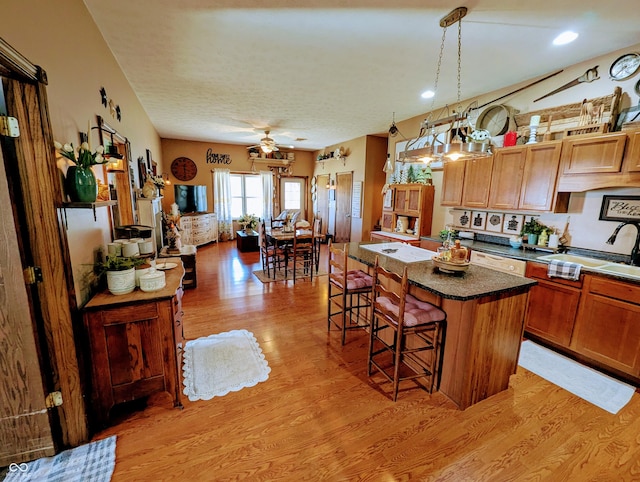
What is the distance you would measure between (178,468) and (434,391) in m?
1.85

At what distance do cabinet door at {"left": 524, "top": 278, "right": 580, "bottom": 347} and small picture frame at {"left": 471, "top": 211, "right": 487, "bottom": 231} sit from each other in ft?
4.18

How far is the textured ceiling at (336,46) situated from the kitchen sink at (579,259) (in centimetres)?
205

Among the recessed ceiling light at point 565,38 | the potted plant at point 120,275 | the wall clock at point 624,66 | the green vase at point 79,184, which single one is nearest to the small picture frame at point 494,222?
the wall clock at point 624,66

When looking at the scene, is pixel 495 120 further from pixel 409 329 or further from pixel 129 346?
pixel 129 346

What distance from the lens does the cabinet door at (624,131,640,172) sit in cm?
237

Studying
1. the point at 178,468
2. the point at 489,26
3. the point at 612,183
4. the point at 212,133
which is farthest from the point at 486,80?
the point at 212,133

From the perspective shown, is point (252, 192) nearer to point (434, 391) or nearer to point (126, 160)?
point (126, 160)

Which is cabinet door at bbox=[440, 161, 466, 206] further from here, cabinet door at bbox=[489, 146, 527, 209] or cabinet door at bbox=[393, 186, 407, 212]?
cabinet door at bbox=[393, 186, 407, 212]

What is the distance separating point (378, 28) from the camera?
2.29m

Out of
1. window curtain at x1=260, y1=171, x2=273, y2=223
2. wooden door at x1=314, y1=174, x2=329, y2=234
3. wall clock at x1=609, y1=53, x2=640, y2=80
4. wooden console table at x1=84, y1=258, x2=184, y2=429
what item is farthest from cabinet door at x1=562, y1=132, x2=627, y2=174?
window curtain at x1=260, y1=171, x2=273, y2=223

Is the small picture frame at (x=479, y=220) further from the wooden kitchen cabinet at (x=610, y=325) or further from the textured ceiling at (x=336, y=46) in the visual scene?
the textured ceiling at (x=336, y=46)

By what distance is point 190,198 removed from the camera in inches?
292

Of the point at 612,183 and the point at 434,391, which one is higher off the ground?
the point at 612,183

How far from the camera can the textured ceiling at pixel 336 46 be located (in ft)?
6.83
